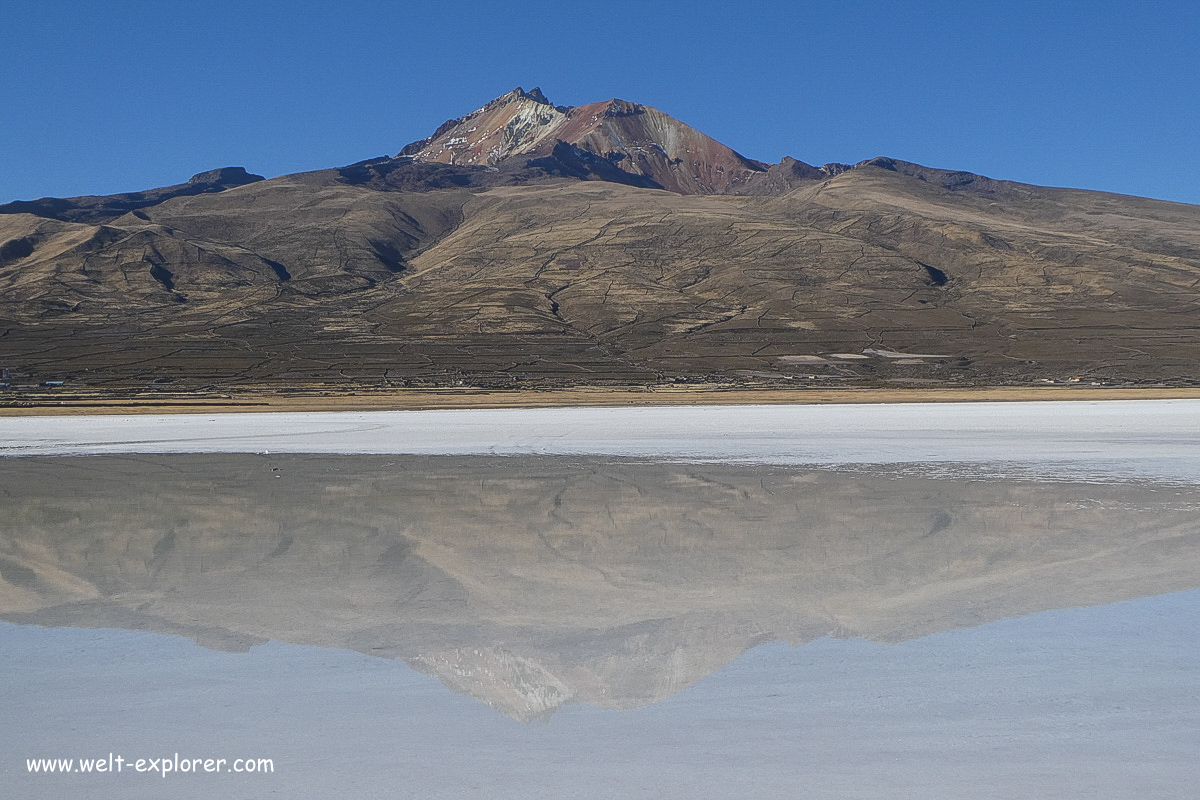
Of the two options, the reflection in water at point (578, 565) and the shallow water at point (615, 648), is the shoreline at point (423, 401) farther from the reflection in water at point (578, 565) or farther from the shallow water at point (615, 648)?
the shallow water at point (615, 648)

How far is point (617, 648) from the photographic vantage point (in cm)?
852

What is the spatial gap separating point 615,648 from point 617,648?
2 cm

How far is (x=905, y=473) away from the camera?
21891 mm

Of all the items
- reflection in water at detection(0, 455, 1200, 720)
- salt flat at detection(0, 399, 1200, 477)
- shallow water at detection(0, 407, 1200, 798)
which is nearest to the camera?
shallow water at detection(0, 407, 1200, 798)

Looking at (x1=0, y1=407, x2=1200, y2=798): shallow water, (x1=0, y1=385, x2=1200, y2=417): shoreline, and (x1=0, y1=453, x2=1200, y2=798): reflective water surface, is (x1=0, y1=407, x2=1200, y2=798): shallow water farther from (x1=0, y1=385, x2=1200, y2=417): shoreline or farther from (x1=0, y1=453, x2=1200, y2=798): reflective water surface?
(x1=0, y1=385, x2=1200, y2=417): shoreline

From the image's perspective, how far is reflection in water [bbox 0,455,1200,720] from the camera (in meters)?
8.77

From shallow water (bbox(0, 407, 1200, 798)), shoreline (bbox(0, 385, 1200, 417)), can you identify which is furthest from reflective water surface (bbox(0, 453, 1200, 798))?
shoreline (bbox(0, 385, 1200, 417))

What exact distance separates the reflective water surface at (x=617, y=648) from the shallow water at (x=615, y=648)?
34 mm

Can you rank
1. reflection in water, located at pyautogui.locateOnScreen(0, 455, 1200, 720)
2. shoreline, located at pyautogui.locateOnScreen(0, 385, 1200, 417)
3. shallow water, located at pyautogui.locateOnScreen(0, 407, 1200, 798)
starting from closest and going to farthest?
1. shallow water, located at pyautogui.locateOnScreen(0, 407, 1200, 798)
2. reflection in water, located at pyautogui.locateOnScreen(0, 455, 1200, 720)
3. shoreline, located at pyautogui.locateOnScreen(0, 385, 1200, 417)

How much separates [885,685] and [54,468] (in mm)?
24324

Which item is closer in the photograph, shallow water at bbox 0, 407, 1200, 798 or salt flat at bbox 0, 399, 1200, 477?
shallow water at bbox 0, 407, 1200, 798

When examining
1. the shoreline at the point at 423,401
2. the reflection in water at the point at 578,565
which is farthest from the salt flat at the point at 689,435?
the shoreline at the point at 423,401

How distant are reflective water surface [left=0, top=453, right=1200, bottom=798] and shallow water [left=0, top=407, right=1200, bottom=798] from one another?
0.03 metres

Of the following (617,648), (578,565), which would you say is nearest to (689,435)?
(578,565)
